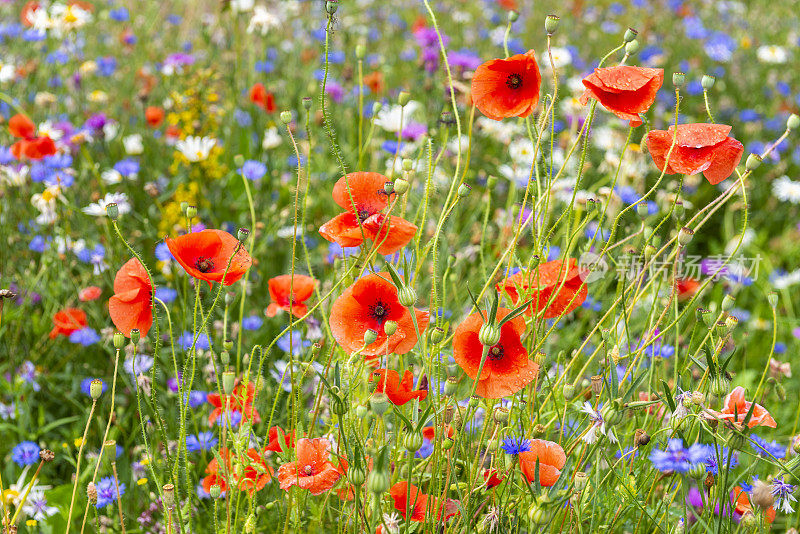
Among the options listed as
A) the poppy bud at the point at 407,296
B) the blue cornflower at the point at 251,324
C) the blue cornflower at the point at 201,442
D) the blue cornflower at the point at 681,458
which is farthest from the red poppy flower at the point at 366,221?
the blue cornflower at the point at 251,324

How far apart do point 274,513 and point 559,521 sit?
557 mm

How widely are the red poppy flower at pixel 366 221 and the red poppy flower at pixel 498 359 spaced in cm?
16

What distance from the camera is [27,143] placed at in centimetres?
202

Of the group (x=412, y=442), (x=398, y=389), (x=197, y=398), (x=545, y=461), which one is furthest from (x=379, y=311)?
(x=197, y=398)

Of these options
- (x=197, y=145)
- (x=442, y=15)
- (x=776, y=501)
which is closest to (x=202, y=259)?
(x=776, y=501)

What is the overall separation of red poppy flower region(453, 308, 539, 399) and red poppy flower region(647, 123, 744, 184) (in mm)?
335

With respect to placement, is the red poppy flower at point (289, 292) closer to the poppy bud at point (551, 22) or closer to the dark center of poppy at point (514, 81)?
the dark center of poppy at point (514, 81)

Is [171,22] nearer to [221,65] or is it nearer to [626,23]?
[221,65]

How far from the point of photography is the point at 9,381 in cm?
182

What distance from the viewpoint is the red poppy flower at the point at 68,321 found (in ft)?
5.74

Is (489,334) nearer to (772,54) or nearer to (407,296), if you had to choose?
(407,296)

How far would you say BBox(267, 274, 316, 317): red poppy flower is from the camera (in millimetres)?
1371

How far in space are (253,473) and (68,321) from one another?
78 cm

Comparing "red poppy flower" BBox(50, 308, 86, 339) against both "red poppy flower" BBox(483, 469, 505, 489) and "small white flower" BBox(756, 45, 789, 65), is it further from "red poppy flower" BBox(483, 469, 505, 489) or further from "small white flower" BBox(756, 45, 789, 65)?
"small white flower" BBox(756, 45, 789, 65)
